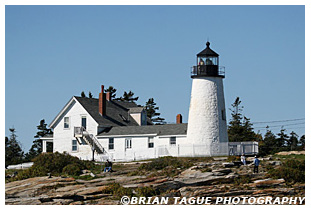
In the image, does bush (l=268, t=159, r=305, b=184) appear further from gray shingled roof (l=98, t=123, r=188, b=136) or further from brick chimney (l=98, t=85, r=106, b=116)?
brick chimney (l=98, t=85, r=106, b=116)

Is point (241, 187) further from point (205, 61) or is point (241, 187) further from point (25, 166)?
point (25, 166)

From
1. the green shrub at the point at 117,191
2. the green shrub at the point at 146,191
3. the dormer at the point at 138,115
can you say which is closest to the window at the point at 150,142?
the dormer at the point at 138,115

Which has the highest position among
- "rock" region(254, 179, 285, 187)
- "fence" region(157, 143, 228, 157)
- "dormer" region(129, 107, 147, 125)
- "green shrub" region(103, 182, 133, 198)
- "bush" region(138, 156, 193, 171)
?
"dormer" region(129, 107, 147, 125)

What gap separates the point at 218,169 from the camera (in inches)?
1542

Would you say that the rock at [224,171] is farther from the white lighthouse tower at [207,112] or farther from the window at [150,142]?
the window at [150,142]

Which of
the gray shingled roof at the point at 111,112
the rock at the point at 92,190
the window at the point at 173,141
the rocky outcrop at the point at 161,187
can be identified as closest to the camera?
the rocky outcrop at the point at 161,187

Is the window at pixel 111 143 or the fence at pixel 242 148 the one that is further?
the window at pixel 111 143

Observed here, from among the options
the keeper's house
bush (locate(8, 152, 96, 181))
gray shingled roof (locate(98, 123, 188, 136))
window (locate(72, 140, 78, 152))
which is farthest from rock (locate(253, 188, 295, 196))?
window (locate(72, 140, 78, 152))

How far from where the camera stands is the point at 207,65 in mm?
47969

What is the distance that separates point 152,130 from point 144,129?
2.80 ft

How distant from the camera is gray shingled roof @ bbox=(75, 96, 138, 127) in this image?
5512cm

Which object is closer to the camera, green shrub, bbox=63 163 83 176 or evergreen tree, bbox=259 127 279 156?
green shrub, bbox=63 163 83 176

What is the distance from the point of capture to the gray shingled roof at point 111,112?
5512 centimetres

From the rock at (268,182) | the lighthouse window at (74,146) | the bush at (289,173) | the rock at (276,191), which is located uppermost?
the lighthouse window at (74,146)
